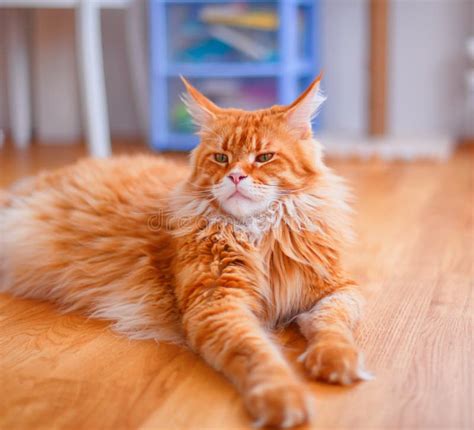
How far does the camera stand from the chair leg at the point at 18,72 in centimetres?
390

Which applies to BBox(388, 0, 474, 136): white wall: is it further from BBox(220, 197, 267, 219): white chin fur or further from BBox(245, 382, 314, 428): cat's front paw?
BBox(245, 382, 314, 428): cat's front paw

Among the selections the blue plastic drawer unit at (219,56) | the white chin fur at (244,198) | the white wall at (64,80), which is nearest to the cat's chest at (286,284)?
the white chin fur at (244,198)

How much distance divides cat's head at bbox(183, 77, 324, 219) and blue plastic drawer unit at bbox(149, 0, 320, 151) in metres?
2.04

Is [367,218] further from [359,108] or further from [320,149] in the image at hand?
[359,108]

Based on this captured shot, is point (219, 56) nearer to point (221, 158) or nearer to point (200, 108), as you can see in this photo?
point (200, 108)

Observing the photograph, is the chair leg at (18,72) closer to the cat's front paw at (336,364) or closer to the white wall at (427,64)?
the white wall at (427,64)

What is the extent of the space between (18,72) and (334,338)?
3193 mm

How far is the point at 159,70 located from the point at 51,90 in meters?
1.03

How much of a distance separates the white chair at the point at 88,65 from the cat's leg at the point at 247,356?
1.98m

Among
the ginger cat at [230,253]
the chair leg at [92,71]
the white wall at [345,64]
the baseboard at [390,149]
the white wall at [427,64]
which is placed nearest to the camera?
the ginger cat at [230,253]

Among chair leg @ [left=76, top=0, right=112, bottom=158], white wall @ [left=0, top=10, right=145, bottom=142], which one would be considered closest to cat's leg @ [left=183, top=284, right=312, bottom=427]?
chair leg @ [left=76, top=0, right=112, bottom=158]

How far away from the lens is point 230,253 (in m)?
1.43

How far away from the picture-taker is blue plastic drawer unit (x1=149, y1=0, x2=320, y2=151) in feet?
11.6

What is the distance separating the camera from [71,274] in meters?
1.64
